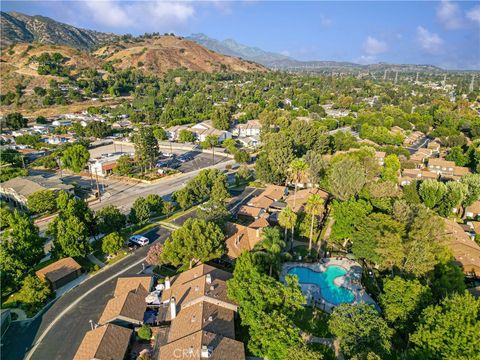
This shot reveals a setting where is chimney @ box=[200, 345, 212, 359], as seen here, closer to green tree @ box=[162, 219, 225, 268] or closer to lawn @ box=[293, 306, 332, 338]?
lawn @ box=[293, 306, 332, 338]

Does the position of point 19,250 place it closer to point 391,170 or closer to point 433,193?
point 433,193

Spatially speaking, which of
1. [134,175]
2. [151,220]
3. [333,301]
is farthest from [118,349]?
[134,175]

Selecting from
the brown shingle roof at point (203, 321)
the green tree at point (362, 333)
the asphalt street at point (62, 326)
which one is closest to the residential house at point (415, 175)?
the green tree at point (362, 333)

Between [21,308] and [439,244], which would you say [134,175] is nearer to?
[21,308]

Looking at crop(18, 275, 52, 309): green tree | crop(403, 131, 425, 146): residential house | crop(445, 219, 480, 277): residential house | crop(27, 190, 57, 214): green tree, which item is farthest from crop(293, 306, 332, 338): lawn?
crop(403, 131, 425, 146): residential house

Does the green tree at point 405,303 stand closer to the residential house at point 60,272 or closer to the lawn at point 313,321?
the lawn at point 313,321

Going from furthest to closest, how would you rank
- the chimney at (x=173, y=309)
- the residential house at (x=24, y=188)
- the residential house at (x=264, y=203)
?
1. the residential house at (x=24, y=188)
2. the residential house at (x=264, y=203)
3. the chimney at (x=173, y=309)
